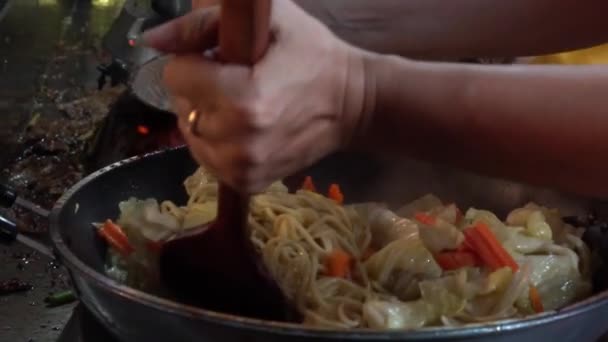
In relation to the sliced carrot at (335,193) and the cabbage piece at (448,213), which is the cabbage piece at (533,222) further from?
the sliced carrot at (335,193)

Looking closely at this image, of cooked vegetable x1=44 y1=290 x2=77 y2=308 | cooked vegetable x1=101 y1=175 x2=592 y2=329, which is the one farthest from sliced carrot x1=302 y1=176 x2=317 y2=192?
cooked vegetable x1=44 y1=290 x2=77 y2=308

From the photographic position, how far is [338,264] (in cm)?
114

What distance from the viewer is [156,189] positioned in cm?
130

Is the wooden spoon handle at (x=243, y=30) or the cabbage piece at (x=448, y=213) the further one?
the cabbage piece at (x=448, y=213)

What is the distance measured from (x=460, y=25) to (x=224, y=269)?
0.59 metres

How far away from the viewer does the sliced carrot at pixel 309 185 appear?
4.44 feet

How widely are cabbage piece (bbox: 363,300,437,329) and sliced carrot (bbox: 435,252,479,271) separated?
0.12 meters

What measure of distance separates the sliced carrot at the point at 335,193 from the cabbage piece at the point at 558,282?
309 millimetres

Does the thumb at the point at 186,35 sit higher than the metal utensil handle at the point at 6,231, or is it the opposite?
the thumb at the point at 186,35

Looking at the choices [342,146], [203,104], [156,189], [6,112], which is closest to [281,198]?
[156,189]

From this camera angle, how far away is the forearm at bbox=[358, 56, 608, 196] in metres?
0.87

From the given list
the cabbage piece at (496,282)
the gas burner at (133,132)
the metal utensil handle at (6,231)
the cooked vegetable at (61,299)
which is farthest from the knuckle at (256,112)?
the gas burner at (133,132)

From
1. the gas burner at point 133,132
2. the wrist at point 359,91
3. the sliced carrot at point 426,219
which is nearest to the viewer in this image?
the wrist at point 359,91

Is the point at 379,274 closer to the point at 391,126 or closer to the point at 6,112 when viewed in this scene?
the point at 391,126
